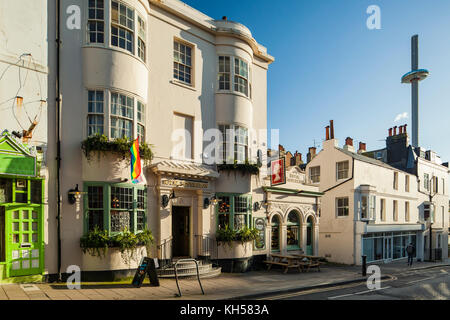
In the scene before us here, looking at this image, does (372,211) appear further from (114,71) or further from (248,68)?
(114,71)

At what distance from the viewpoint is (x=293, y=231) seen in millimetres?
20266

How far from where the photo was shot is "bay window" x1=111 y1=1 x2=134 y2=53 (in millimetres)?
12953

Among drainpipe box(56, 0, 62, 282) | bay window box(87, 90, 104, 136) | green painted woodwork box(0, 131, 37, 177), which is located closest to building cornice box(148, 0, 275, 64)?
drainpipe box(56, 0, 62, 282)

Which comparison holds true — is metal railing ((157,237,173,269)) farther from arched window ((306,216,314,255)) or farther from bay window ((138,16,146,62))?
arched window ((306,216,314,255))

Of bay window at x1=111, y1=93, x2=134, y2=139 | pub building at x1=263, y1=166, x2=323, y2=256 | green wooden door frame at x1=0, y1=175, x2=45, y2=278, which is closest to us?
green wooden door frame at x1=0, y1=175, x2=45, y2=278

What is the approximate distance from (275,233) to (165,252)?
7.12m

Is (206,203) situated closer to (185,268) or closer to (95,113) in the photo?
(185,268)

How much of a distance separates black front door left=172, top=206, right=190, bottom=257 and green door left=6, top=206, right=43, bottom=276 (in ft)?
18.1

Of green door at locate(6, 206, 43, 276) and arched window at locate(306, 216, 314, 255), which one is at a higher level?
green door at locate(6, 206, 43, 276)

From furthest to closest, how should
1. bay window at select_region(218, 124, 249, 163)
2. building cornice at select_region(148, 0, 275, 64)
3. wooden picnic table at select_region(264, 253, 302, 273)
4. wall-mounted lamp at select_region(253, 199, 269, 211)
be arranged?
wall-mounted lamp at select_region(253, 199, 269, 211) < bay window at select_region(218, 124, 249, 163) < wooden picnic table at select_region(264, 253, 302, 273) < building cornice at select_region(148, 0, 275, 64)

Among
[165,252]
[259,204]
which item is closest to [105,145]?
[165,252]

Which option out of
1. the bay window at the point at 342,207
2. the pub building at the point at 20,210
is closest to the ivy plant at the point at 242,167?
the pub building at the point at 20,210
